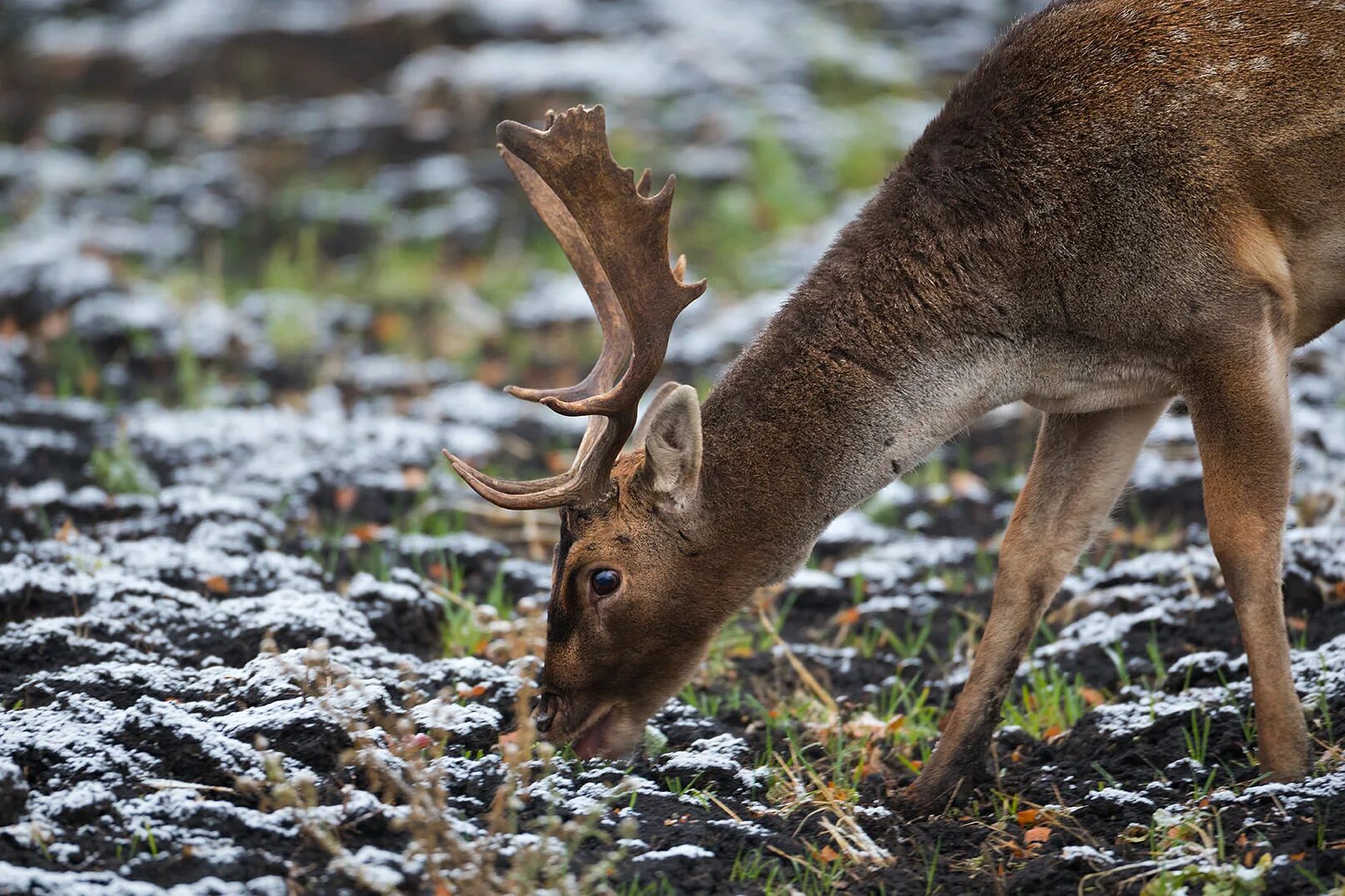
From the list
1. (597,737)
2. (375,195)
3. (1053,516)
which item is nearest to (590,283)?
(597,737)

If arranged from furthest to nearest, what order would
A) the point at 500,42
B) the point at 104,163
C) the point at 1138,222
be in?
the point at 500,42 < the point at 104,163 < the point at 1138,222

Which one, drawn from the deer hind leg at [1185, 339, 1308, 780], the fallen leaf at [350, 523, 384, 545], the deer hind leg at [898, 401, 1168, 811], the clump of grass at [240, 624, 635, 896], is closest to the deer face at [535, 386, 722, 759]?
the clump of grass at [240, 624, 635, 896]

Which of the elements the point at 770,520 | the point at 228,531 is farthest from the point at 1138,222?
the point at 228,531

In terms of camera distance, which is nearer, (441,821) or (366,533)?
(441,821)

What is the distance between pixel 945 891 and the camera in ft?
12.8

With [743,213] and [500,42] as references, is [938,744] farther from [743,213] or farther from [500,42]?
[500,42]

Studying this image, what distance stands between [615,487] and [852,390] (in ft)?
2.67

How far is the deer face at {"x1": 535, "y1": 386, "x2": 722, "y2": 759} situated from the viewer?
15.4 ft

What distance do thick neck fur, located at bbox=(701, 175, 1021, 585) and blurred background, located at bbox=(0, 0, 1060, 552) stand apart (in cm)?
255

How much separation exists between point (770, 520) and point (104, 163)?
8.31 m

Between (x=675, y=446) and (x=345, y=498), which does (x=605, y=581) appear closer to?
(x=675, y=446)

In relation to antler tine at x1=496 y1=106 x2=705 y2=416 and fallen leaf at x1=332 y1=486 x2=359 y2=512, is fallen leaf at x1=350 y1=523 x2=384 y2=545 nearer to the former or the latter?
fallen leaf at x1=332 y1=486 x2=359 y2=512

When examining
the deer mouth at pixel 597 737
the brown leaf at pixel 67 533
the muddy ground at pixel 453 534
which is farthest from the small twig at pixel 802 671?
the brown leaf at pixel 67 533

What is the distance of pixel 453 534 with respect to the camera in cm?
671
